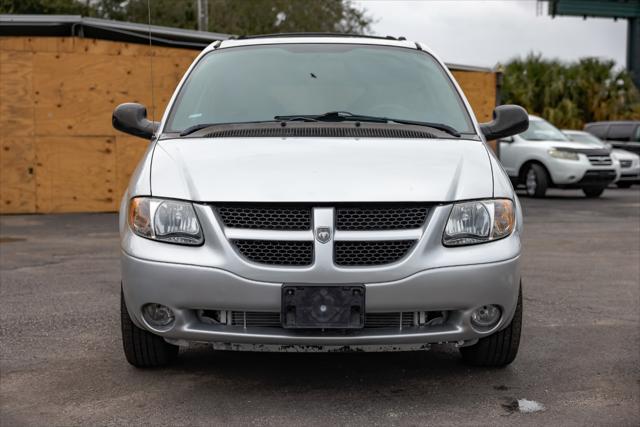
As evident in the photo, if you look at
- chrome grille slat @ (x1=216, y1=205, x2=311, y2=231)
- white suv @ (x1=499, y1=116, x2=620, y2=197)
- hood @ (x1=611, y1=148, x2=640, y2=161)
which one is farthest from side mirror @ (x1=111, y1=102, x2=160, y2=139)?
hood @ (x1=611, y1=148, x2=640, y2=161)

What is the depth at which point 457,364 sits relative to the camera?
483 cm

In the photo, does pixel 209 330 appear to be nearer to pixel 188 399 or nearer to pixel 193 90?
pixel 188 399

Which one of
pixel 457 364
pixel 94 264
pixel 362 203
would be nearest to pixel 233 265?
pixel 362 203

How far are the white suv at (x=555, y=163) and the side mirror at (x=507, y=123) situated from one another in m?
13.8

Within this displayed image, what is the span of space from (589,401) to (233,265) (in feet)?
5.50

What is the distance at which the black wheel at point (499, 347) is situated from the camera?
15.0 feet

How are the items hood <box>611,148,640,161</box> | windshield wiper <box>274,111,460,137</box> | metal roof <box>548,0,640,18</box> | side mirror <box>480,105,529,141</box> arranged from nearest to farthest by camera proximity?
windshield wiper <box>274,111,460,137</box> < side mirror <box>480,105,529,141</box> < hood <box>611,148,640,161</box> < metal roof <box>548,0,640,18</box>

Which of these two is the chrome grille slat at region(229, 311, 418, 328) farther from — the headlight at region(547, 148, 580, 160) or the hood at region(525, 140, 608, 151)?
the hood at region(525, 140, 608, 151)

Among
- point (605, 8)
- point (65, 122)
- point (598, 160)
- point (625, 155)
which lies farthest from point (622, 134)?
point (605, 8)

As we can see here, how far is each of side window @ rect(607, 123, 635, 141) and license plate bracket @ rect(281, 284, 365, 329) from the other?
22.1m

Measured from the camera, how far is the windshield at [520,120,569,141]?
770 inches

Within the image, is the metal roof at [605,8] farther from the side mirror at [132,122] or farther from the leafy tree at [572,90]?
the side mirror at [132,122]

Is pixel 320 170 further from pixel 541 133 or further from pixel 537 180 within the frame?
pixel 541 133

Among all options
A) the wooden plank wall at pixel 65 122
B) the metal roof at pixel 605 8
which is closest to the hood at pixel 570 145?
the wooden plank wall at pixel 65 122
